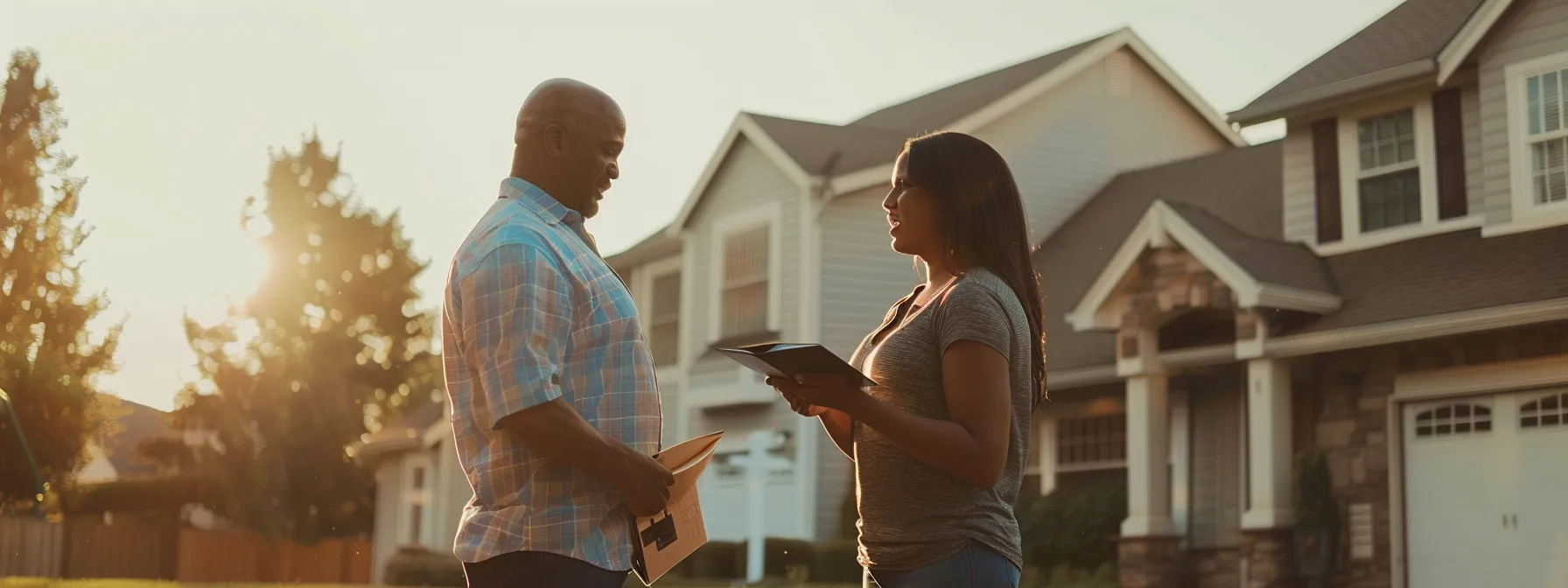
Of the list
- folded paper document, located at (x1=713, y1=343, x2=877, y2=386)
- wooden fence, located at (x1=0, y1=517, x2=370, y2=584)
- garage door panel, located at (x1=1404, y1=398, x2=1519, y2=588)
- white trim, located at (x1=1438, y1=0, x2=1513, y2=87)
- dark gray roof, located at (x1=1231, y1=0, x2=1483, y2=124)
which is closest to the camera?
folded paper document, located at (x1=713, y1=343, x2=877, y2=386)

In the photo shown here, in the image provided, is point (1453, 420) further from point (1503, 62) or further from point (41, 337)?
point (41, 337)

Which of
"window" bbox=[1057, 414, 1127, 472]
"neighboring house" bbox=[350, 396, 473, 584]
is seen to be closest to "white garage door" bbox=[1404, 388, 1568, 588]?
"window" bbox=[1057, 414, 1127, 472]

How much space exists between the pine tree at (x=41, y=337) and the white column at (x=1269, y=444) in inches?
568

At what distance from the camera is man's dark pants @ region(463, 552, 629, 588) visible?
315 centimetres

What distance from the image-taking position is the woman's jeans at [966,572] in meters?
3.21

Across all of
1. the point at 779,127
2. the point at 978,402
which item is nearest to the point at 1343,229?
the point at 779,127

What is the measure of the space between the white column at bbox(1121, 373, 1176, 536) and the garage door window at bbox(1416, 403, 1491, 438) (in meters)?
2.55

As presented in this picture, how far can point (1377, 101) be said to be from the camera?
52.0ft

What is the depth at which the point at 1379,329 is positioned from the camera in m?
14.7

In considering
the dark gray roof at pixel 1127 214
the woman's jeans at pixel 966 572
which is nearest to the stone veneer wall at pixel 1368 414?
the dark gray roof at pixel 1127 214

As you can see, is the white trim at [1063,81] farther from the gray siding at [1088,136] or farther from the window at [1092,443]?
the window at [1092,443]

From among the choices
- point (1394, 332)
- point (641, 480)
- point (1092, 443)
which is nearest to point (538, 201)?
point (641, 480)

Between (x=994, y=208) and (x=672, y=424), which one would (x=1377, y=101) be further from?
(x=994, y=208)

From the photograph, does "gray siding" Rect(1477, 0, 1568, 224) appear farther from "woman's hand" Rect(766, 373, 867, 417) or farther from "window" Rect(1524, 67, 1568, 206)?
"woman's hand" Rect(766, 373, 867, 417)
